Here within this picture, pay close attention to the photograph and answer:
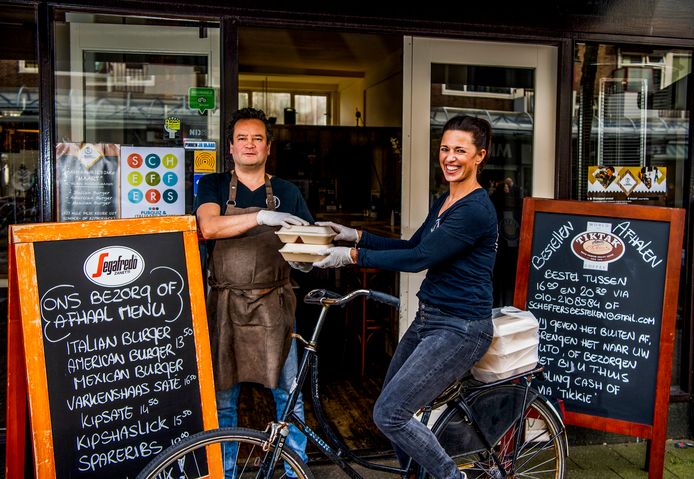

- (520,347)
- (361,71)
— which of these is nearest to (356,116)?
(361,71)

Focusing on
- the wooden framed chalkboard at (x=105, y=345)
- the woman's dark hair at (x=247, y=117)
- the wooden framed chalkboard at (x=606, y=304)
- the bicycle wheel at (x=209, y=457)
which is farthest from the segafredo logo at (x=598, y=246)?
the wooden framed chalkboard at (x=105, y=345)

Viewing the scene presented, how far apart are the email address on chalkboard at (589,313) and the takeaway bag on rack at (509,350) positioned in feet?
2.35

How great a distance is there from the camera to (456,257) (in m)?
2.74

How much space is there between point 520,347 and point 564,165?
1691 mm

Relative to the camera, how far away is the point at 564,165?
4281 millimetres

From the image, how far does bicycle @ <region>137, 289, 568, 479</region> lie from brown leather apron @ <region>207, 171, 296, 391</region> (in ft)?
1.24

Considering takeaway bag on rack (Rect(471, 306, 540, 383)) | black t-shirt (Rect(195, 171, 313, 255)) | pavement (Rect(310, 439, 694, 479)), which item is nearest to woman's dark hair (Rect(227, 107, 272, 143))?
black t-shirt (Rect(195, 171, 313, 255))

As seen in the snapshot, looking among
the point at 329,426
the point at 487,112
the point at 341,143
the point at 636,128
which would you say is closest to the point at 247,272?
the point at 329,426

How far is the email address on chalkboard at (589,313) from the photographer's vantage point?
3.58 meters

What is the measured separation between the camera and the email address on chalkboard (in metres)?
3.58

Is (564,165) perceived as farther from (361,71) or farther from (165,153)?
(361,71)

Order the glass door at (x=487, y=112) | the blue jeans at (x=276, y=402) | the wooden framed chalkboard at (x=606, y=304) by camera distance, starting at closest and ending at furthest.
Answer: the blue jeans at (x=276, y=402), the wooden framed chalkboard at (x=606, y=304), the glass door at (x=487, y=112)

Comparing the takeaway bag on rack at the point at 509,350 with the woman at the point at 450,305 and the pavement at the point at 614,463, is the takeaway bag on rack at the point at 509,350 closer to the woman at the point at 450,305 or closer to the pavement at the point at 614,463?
the woman at the point at 450,305

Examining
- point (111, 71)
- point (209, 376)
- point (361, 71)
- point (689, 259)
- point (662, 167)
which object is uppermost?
point (361, 71)
